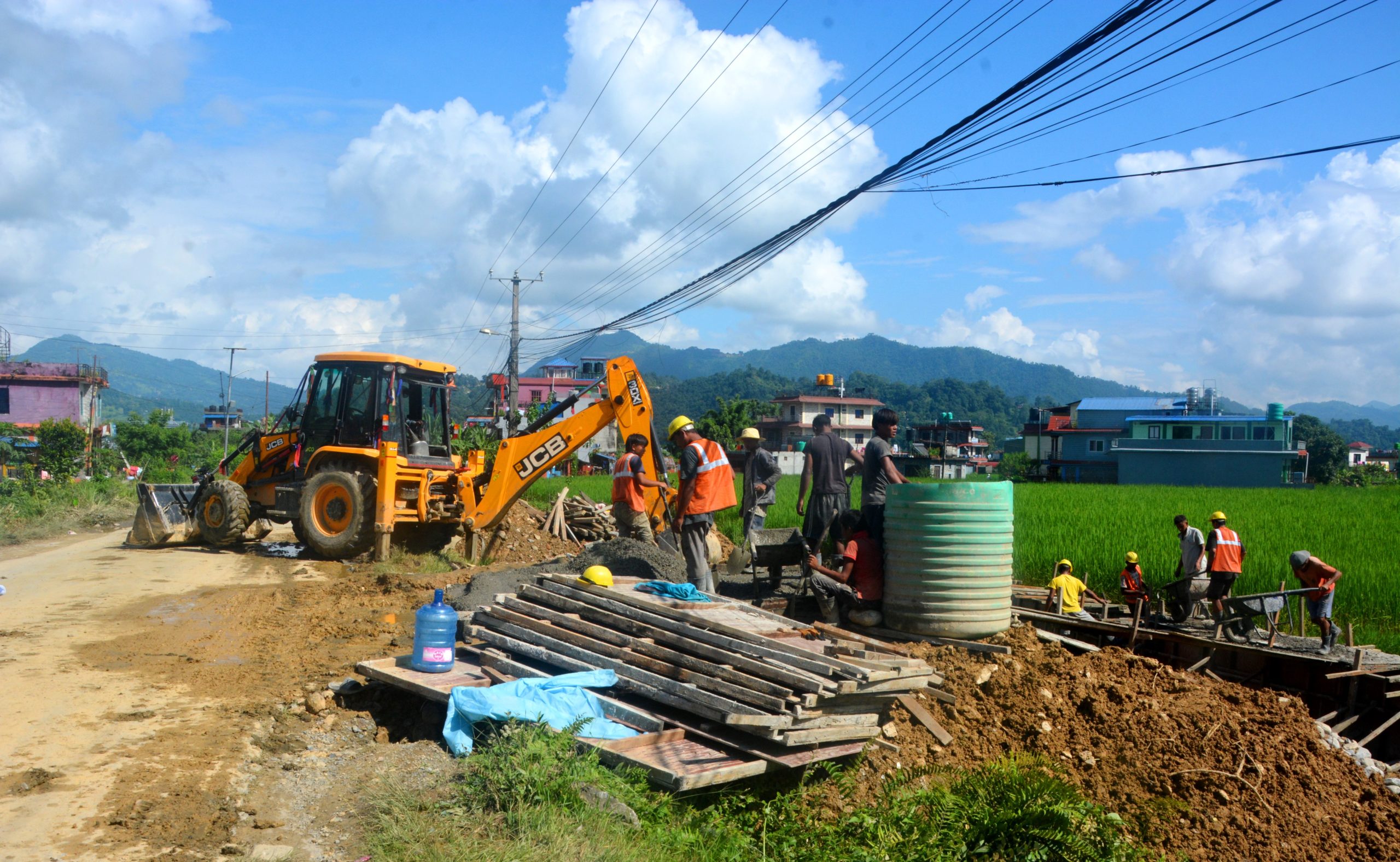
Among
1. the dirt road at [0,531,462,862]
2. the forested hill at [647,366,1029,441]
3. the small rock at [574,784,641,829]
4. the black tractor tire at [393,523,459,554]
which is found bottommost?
the dirt road at [0,531,462,862]

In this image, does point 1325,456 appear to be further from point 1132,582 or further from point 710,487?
point 710,487

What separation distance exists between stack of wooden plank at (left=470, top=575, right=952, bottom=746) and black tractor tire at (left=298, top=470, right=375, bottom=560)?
647cm

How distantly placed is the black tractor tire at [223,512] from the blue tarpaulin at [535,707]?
10.2 m

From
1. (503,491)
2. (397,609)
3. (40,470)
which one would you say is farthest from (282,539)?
(40,470)

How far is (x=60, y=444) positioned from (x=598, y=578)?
40.5m

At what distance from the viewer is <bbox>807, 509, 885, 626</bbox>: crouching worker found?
7.50 metres

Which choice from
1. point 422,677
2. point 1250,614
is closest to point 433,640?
point 422,677

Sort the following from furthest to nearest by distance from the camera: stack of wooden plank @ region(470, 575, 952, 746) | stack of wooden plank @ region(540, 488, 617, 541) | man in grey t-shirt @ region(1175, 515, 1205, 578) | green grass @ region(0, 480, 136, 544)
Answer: green grass @ region(0, 480, 136, 544)
stack of wooden plank @ region(540, 488, 617, 541)
man in grey t-shirt @ region(1175, 515, 1205, 578)
stack of wooden plank @ region(470, 575, 952, 746)

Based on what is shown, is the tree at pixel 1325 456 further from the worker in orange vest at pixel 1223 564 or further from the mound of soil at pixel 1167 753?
the mound of soil at pixel 1167 753

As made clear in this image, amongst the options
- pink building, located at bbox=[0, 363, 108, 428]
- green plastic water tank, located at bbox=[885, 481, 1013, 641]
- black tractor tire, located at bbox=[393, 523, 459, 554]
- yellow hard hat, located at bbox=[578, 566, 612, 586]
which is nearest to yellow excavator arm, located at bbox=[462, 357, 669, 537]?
black tractor tire, located at bbox=[393, 523, 459, 554]

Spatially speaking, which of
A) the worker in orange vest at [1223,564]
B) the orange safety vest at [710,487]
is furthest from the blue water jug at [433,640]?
the worker in orange vest at [1223,564]

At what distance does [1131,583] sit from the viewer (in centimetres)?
1148

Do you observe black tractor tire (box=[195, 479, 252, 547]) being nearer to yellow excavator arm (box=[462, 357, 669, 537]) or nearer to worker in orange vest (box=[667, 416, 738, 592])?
yellow excavator arm (box=[462, 357, 669, 537])

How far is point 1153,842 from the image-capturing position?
4934 millimetres
